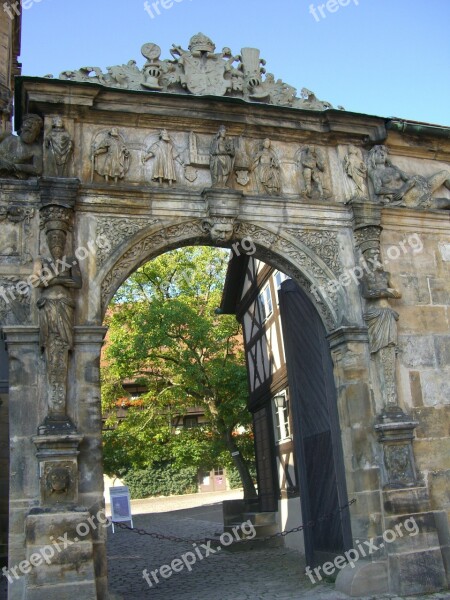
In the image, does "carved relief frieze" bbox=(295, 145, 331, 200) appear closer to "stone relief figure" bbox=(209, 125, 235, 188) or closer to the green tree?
"stone relief figure" bbox=(209, 125, 235, 188)

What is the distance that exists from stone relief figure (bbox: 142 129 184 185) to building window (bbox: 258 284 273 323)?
583cm

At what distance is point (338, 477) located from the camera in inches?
295

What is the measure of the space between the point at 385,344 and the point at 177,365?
994 centimetres

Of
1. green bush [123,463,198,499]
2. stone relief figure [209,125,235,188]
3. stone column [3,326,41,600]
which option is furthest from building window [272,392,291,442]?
green bush [123,463,198,499]

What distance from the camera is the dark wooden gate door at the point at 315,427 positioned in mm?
7684

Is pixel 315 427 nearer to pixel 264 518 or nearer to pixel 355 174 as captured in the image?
pixel 355 174

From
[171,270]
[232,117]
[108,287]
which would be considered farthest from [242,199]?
[171,270]

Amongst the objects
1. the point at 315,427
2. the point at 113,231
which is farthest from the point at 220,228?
the point at 315,427

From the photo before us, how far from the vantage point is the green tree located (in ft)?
52.6

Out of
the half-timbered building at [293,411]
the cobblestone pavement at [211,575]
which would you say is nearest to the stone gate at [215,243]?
the half-timbered building at [293,411]

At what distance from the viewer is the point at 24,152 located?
23.0 ft

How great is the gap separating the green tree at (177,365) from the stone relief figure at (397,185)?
838 cm

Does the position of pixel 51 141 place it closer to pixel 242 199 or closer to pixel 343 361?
pixel 242 199

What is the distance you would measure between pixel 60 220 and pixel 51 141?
95 centimetres
